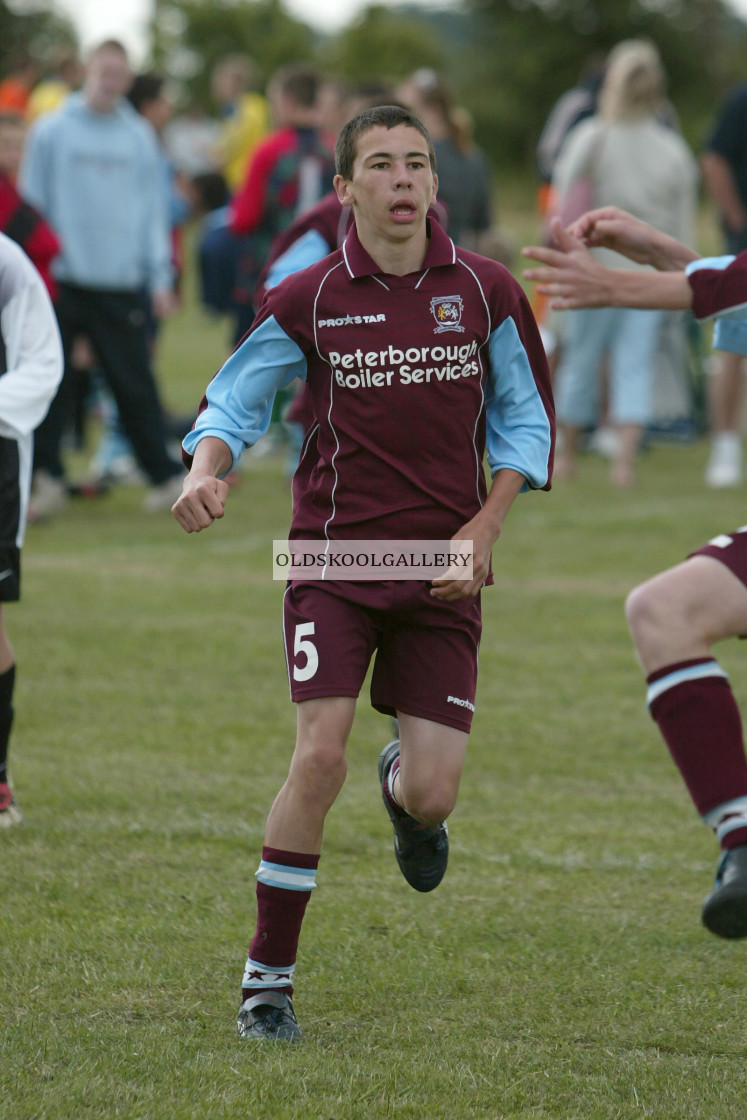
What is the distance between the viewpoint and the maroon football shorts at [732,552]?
352 cm

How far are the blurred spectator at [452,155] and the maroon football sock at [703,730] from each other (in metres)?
7.50

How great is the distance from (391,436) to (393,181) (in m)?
0.57

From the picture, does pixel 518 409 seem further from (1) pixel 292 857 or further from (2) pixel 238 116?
(2) pixel 238 116

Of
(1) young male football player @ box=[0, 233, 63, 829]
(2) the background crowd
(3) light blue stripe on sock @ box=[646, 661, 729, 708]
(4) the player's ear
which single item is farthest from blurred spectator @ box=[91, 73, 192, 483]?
(3) light blue stripe on sock @ box=[646, 661, 729, 708]

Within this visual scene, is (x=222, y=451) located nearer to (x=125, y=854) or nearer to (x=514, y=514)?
(x=125, y=854)

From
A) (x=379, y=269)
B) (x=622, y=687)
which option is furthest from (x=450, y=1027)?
(x=622, y=687)

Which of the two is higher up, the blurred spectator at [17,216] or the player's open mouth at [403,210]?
the blurred spectator at [17,216]

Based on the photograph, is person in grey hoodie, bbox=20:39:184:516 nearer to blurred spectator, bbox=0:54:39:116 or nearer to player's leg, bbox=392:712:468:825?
blurred spectator, bbox=0:54:39:116

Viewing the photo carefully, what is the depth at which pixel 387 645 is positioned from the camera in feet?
12.2

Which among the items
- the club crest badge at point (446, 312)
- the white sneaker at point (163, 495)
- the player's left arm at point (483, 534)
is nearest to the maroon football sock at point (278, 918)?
the player's left arm at point (483, 534)

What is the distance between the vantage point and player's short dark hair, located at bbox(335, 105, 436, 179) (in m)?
3.66

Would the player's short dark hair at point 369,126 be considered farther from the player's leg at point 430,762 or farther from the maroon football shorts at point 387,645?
the player's leg at point 430,762

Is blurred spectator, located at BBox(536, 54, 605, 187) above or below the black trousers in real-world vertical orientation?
above

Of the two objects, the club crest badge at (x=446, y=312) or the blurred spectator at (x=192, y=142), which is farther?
the blurred spectator at (x=192, y=142)
